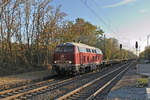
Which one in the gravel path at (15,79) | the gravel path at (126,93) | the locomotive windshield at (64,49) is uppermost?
the locomotive windshield at (64,49)

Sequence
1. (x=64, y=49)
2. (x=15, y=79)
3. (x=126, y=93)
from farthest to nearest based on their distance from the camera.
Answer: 1. (x=64, y=49)
2. (x=15, y=79)
3. (x=126, y=93)

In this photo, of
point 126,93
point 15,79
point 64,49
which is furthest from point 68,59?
point 126,93

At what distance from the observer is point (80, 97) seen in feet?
29.7

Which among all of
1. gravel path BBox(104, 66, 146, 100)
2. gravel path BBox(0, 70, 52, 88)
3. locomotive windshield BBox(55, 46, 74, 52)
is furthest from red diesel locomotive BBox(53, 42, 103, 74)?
gravel path BBox(104, 66, 146, 100)

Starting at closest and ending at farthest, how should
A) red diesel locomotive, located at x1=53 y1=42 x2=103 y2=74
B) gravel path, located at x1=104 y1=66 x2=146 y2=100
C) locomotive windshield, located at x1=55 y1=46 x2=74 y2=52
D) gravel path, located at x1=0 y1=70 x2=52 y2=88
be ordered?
gravel path, located at x1=104 y1=66 x2=146 y2=100, gravel path, located at x1=0 y1=70 x2=52 y2=88, red diesel locomotive, located at x1=53 y1=42 x2=103 y2=74, locomotive windshield, located at x1=55 y1=46 x2=74 y2=52

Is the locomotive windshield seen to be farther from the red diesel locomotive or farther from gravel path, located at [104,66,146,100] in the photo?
gravel path, located at [104,66,146,100]

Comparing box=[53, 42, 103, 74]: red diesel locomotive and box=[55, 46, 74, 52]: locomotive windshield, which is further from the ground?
box=[55, 46, 74, 52]: locomotive windshield

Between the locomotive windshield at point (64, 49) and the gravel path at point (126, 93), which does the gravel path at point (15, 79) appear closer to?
the locomotive windshield at point (64, 49)

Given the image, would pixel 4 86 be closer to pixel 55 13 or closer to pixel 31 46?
pixel 31 46

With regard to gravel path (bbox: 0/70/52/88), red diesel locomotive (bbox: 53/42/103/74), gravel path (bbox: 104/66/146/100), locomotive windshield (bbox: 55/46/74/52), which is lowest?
gravel path (bbox: 104/66/146/100)

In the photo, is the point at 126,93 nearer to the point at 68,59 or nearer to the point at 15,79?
the point at 68,59

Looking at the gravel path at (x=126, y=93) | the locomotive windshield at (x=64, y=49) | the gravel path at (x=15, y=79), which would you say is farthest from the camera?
the locomotive windshield at (x=64, y=49)

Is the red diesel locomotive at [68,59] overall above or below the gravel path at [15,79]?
above

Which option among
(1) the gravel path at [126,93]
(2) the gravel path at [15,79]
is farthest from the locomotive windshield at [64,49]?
(1) the gravel path at [126,93]
